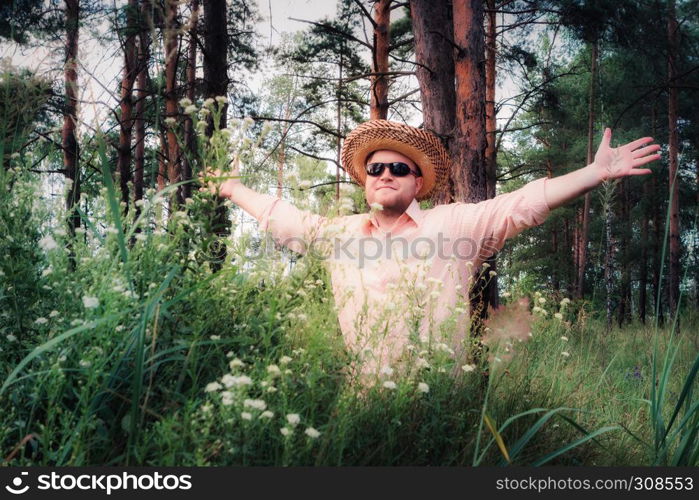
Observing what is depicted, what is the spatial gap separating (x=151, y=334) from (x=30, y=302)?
569 millimetres

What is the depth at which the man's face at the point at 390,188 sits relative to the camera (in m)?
3.35

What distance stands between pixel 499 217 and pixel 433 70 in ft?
9.93

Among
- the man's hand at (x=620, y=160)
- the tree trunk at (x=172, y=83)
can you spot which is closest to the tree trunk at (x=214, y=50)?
the tree trunk at (x=172, y=83)

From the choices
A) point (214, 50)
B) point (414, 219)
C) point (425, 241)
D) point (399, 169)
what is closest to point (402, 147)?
point (399, 169)

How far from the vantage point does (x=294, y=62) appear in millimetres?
10727

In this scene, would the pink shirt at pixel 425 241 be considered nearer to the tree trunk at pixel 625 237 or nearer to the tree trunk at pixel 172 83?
the tree trunk at pixel 172 83

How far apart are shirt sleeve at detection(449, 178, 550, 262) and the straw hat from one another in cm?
46

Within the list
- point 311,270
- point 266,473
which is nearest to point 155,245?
point 311,270

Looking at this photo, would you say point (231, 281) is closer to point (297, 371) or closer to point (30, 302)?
point (297, 371)

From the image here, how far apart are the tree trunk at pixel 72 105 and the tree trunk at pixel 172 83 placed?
39cm

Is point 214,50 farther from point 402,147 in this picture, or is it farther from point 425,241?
point 425,241

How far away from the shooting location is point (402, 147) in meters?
3.50

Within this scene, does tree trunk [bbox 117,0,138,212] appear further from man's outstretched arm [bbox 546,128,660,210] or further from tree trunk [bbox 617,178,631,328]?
tree trunk [bbox 617,178,631,328]

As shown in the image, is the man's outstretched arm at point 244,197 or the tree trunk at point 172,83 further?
Result: the man's outstretched arm at point 244,197
